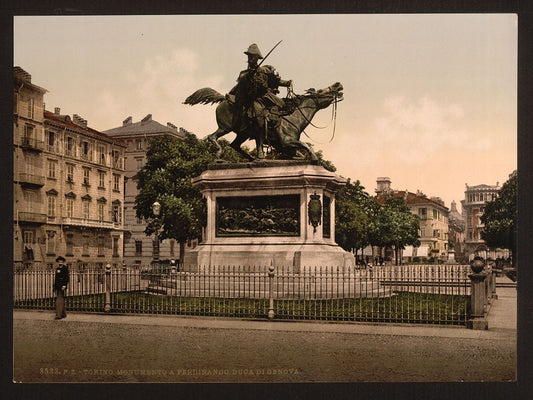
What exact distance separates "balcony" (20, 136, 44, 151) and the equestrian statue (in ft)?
17.0

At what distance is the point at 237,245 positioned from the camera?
21.0 meters

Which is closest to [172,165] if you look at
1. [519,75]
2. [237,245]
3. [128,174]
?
[128,174]

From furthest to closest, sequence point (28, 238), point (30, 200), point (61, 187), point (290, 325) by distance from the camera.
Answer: point (61, 187)
point (28, 238)
point (30, 200)
point (290, 325)

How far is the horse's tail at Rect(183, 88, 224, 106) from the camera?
72.5 ft

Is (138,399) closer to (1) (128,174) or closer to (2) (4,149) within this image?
(2) (4,149)

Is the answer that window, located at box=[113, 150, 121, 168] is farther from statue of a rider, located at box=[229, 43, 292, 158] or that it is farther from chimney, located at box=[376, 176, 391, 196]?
chimney, located at box=[376, 176, 391, 196]

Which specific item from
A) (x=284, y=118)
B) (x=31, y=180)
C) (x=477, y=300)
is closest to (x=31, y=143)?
(x=31, y=180)

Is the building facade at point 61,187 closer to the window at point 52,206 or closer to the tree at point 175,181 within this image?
the window at point 52,206

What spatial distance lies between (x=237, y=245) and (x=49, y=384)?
1008 centimetres

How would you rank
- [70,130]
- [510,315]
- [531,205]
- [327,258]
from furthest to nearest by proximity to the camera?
[70,130] → [327,258] → [510,315] → [531,205]

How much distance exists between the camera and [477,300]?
14516mm

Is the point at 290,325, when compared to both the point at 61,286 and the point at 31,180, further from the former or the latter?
the point at 31,180

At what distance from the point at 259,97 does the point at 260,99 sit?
0.30 ft

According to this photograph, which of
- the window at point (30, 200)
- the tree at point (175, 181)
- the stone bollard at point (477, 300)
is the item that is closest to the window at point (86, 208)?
the window at point (30, 200)
